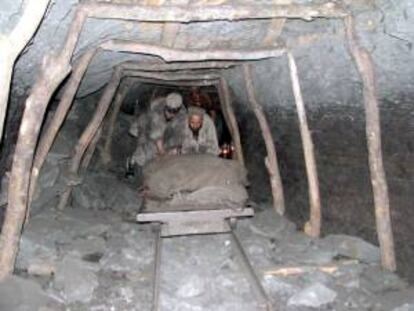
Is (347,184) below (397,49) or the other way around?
below

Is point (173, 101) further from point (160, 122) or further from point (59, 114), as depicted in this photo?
point (59, 114)

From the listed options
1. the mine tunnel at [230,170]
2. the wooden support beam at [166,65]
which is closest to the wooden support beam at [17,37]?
the mine tunnel at [230,170]

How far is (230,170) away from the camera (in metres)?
6.32

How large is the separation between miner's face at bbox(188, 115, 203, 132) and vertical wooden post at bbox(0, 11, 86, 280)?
349cm

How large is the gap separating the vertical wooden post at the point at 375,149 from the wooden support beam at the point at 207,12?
0.32 metres

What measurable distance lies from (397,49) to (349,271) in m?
2.37

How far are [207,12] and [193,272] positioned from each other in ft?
9.15

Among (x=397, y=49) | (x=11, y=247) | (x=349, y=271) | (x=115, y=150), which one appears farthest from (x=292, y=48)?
(x=115, y=150)

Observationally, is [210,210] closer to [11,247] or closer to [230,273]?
[230,273]

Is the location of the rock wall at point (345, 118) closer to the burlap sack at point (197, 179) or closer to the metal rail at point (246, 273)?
the burlap sack at point (197, 179)

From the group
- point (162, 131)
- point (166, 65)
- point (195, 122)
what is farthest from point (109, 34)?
point (162, 131)

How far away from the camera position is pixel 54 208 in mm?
7469

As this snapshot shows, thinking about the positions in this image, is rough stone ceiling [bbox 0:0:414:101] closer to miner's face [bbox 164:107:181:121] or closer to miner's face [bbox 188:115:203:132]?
miner's face [bbox 188:115:203:132]

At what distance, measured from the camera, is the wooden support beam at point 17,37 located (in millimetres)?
3645
